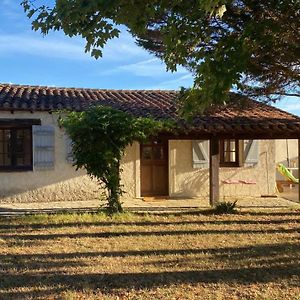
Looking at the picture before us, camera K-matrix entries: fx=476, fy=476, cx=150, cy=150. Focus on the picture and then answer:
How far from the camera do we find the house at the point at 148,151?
43.7 feet

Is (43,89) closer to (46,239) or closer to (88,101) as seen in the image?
(88,101)

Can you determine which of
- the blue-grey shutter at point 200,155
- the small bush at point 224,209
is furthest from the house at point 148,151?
the small bush at point 224,209

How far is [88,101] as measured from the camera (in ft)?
49.6

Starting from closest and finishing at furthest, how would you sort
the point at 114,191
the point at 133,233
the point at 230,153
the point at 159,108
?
the point at 133,233
the point at 114,191
the point at 159,108
the point at 230,153

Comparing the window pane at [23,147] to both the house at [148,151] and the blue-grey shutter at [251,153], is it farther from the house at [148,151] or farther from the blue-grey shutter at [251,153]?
the blue-grey shutter at [251,153]

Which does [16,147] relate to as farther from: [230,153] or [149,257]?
[149,257]

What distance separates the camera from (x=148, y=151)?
15539mm

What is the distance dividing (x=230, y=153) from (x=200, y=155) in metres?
1.25

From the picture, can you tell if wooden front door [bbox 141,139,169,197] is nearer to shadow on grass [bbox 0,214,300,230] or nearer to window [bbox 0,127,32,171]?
window [bbox 0,127,32,171]

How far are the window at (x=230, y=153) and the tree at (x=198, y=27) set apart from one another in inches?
371

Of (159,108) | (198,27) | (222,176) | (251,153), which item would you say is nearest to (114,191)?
(159,108)

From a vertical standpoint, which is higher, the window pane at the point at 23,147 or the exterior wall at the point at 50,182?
the window pane at the point at 23,147

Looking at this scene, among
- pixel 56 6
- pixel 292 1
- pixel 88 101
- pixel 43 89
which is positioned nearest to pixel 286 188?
pixel 88 101

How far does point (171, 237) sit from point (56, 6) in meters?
5.57
